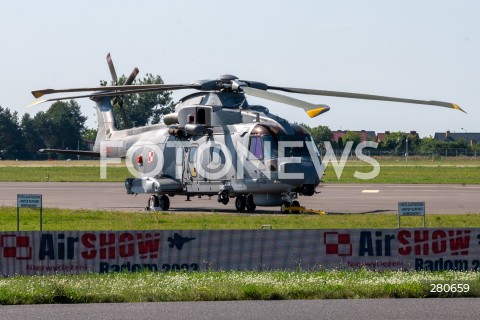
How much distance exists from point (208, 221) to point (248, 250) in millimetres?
12029

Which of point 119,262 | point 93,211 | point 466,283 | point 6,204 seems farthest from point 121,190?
point 466,283

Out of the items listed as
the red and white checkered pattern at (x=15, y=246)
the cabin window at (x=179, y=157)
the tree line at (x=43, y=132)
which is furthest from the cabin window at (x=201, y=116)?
the tree line at (x=43, y=132)

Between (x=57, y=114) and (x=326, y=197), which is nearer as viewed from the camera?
(x=326, y=197)

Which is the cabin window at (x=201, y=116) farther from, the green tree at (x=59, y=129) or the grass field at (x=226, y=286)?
the green tree at (x=59, y=129)

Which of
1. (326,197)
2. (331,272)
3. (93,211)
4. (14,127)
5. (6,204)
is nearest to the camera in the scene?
(331,272)

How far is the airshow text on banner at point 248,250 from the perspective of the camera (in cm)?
1883

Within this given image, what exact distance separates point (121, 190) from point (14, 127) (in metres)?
116

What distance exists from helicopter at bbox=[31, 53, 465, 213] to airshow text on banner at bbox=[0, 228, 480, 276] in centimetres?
1052

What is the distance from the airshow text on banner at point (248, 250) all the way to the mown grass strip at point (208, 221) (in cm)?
871

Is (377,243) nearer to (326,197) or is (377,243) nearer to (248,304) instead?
(248,304)

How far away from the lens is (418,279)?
17.3m

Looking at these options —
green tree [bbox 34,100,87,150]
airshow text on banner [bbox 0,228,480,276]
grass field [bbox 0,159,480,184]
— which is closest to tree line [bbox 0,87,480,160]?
green tree [bbox 34,100,87,150]

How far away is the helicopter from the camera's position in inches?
1293

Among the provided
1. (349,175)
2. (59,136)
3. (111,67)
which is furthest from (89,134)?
(111,67)
